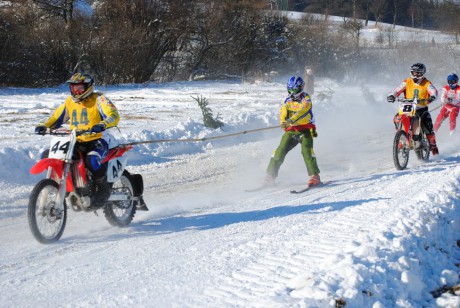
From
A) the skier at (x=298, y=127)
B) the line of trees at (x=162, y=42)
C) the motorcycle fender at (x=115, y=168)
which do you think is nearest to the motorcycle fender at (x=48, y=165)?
the motorcycle fender at (x=115, y=168)

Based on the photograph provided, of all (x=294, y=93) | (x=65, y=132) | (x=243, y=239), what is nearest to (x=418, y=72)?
(x=294, y=93)

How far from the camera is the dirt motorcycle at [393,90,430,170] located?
11422mm

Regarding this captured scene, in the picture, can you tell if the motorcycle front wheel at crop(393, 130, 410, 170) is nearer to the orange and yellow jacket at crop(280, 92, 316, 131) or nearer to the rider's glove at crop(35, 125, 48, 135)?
the orange and yellow jacket at crop(280, 92, 316, 131)

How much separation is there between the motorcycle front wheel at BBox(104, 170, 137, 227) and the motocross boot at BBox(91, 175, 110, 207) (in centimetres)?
34

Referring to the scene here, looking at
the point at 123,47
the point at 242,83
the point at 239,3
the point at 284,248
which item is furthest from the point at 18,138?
the point at 239,3

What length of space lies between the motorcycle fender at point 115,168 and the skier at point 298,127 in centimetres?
356

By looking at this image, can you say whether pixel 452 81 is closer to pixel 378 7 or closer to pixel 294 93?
pixel 294 93

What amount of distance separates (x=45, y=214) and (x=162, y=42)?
94.4ft

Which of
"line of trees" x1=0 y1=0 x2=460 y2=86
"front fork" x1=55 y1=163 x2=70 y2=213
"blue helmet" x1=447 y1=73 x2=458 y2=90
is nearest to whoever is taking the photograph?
"front fork" x1=55 y1=163 x2=70 y2=213

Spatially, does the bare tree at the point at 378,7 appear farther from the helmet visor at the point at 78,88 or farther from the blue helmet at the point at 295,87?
the helmet visor at the point at 78,88

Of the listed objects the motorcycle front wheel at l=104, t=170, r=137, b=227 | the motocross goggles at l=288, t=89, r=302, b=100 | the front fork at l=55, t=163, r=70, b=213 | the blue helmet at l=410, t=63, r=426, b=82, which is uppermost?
the blue helmet at l=410, t=63, r=426, b=82

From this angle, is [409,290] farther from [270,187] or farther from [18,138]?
[18,138]

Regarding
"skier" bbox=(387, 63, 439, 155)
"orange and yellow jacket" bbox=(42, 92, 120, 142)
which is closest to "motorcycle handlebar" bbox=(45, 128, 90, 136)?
"orange and yellow jacket" bbox=(42, 92, 120, 142)

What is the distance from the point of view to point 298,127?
10.1 m
